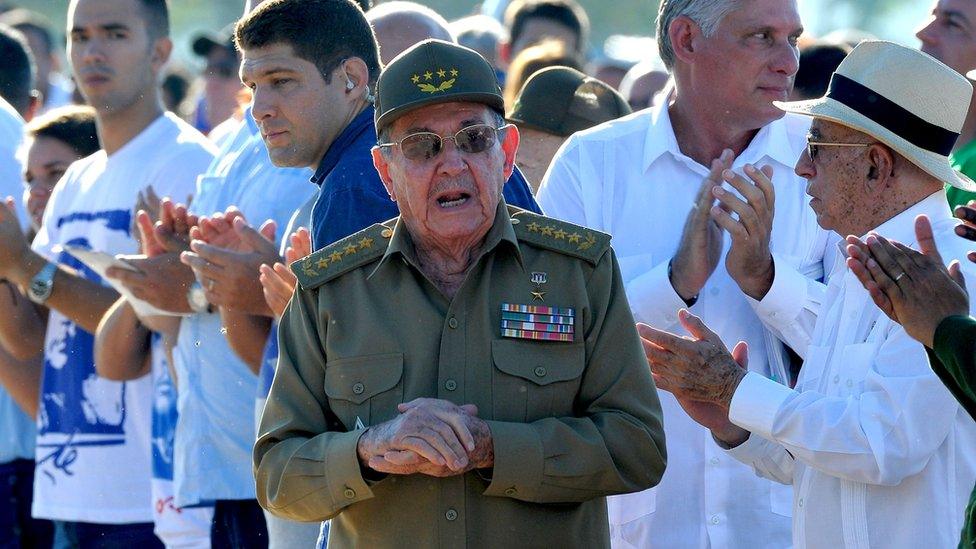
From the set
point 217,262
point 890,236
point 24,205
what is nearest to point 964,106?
point 890,236

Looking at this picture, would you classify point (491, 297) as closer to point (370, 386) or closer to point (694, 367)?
point (370, 386)

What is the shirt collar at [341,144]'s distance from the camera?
16.3 ft

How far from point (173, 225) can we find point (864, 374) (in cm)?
292

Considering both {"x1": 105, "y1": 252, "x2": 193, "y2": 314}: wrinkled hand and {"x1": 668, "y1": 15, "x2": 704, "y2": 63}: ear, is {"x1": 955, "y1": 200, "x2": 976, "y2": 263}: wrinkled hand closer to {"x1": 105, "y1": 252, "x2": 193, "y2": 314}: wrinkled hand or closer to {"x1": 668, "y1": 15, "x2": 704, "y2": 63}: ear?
{"x1": 668, "y1": 15, "x2": 704, "y2": 63}: ear

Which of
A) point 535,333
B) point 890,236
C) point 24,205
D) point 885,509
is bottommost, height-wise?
point 885,509

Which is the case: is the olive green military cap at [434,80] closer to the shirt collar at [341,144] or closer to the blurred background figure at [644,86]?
the shirt collar at [341,144]

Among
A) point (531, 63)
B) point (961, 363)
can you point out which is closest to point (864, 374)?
point (961, 363)

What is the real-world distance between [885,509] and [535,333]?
3.65ft

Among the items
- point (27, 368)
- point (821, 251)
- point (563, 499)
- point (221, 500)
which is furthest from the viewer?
point (27, 368)

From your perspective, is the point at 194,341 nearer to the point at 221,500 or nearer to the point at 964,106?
the point at 221,500

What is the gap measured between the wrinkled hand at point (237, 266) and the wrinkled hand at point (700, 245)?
57.9 inches

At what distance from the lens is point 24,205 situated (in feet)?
25.9

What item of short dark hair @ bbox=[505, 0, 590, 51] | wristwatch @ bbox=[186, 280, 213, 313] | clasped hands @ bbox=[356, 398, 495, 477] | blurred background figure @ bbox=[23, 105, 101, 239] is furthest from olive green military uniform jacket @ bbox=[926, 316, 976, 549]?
short dark hair @ bbox=[505, 0, 590, 51]

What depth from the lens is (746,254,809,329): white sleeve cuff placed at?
15.7 feet
